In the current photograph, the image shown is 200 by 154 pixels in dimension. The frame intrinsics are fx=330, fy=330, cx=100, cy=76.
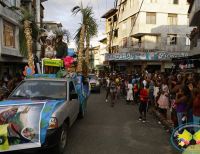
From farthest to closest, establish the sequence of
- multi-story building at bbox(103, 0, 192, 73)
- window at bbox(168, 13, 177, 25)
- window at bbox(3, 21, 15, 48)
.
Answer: window at bbox(168, 13, 177, 25) < multi-story building at bbox(103, 0, 192, 73) < window at bbox(3, 21, 15, 48)

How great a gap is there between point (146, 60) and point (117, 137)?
91.5 feet

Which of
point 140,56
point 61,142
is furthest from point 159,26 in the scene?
point 61,142

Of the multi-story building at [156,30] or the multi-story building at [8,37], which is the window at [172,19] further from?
the multi-story building at [8,37]

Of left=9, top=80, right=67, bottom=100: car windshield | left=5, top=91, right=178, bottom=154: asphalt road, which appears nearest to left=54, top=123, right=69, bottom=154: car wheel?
left=5, top=91, right=178, bottom=154: asphalt road

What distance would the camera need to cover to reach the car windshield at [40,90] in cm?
895

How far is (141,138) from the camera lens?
385 inches

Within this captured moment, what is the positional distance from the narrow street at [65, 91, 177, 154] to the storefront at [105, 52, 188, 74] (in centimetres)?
2166

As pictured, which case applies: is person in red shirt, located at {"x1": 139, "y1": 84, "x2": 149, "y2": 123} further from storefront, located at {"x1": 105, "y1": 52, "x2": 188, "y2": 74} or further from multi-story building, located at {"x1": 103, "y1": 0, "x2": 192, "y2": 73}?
multi-story building, located at {"x1": 103, "y1": 0, "x2": 192, "y2": 73}

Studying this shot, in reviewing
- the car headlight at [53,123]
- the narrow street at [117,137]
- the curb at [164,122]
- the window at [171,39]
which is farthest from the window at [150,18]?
the car headlight at [53,123]

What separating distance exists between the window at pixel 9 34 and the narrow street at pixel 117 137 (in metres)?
11.3

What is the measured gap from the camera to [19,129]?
6.65m

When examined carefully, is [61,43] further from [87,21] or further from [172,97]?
[172,97]

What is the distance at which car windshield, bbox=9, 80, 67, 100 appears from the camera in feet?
29.3

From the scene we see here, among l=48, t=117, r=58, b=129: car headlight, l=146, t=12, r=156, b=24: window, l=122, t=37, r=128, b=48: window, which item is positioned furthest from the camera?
l=122, t=37, r=128, b=48: window
